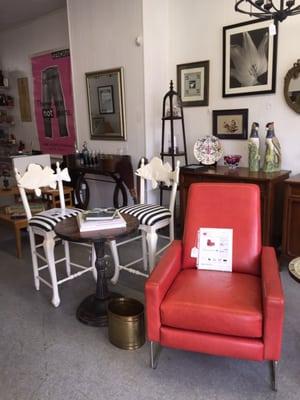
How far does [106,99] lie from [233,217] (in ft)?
9.13

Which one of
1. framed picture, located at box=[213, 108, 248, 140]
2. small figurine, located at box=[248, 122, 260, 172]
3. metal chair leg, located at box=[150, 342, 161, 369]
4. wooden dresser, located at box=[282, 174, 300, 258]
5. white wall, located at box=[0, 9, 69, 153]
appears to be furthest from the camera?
white wall, located at box=[0, 9, 69, 153]

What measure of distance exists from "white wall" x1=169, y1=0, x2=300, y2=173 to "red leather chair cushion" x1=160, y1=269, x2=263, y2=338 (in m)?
1.89

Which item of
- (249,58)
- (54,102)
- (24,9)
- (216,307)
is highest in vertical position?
(24,9)

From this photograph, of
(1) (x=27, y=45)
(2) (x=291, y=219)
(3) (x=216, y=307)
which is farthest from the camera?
(1) (x=27, y=45)

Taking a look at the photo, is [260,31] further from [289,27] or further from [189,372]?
[189,372]

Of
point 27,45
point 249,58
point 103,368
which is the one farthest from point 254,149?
point 27,45

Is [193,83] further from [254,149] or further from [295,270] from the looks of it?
[295,270]

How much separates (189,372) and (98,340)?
0.60m

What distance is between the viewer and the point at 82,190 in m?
4.71

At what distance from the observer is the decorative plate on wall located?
361 cm

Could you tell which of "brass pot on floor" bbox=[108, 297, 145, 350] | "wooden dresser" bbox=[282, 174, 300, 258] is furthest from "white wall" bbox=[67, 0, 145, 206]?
"brass pot on floor" bbox=[108, 297, 145, 350]

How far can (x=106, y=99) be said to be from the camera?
169 inches

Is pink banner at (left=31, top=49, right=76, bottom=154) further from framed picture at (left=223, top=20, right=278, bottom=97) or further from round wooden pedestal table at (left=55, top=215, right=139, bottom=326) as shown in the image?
round wooden pedestal table at (left=55, top=215, right=139, bottom=326)

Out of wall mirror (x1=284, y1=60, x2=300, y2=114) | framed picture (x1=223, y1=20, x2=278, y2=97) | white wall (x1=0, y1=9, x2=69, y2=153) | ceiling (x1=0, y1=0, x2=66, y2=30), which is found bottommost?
wall mirror (x1=284, y1=60, x2=300, y2=114)
